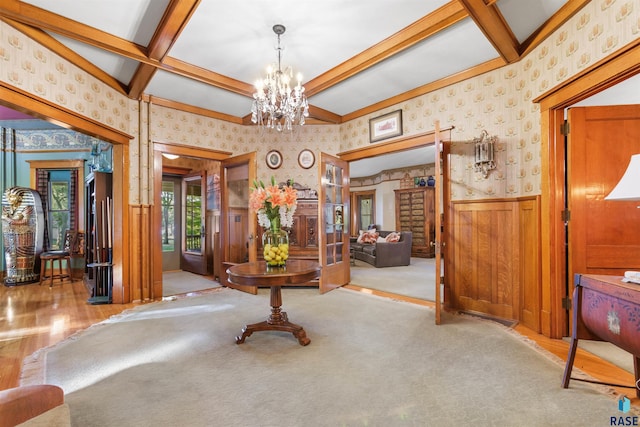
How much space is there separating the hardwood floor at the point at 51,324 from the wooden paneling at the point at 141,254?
0.28 meters

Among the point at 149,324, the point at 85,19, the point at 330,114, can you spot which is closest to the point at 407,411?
the point at 149,324

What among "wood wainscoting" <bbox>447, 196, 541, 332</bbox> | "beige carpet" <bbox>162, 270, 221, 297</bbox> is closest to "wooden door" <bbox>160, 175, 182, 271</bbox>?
"beige carpet" <bbox>162, 270, 221, 297</bbox>

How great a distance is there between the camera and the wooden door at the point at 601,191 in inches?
103

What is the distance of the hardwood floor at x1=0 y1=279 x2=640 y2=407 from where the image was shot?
7.03 ft

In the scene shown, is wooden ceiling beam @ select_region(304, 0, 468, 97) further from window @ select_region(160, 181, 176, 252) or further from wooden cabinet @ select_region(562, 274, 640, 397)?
window @ select_region(160, 181, 176, 252)

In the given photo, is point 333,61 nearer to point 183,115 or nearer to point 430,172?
point 183,115

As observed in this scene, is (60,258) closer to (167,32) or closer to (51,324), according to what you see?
(51,324)

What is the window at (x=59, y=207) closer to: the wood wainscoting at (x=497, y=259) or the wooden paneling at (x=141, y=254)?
the wooden paneling at (x=141, y=254)

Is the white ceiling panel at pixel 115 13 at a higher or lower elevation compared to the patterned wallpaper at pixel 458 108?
higher

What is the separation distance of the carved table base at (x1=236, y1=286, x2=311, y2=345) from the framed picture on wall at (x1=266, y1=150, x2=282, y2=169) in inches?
111

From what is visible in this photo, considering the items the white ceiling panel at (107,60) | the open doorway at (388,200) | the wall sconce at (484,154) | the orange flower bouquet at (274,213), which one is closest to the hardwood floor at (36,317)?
the orange flower bouquet at (274,213)

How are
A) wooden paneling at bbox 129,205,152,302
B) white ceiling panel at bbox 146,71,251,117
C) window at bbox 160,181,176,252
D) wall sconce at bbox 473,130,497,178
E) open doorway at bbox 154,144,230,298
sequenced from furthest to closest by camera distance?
1. window at bbox 160,181,176,252
2. open doorway at bbox 154,144,230,298
3. wooden paneling at bbox 129,205,152,302
4. white ceiling panel at bbox 146,71,251,117
5. wall sconce at bbox 473,130,497,178

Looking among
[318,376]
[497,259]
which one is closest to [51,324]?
[318,376]

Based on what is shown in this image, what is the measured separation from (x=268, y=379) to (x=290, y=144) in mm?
3994
